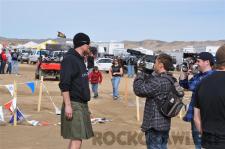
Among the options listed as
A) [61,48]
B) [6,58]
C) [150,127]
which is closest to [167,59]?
[150,127]

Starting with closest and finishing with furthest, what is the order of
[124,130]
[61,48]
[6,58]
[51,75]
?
1. [124,130]
2. [51,75]
3. [6,58]
4. [61,48]

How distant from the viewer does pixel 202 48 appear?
194 ft

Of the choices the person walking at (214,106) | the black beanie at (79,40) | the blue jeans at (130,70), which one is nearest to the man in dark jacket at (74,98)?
the black beanie at (79,40)

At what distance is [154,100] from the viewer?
5617 mm

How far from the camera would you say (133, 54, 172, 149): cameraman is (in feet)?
18.3

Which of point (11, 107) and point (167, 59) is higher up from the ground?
point (167, 59)

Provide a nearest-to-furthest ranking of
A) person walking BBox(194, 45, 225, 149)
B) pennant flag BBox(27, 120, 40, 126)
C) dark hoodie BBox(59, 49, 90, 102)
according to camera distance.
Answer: person walking BBox(194, 45, 225, 149), dark hoodie BBox(59, 49, 90, 102), pennant flag BBox(27, 120, 40, 126)

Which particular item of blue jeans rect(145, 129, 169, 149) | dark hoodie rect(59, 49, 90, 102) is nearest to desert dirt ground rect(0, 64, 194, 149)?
dark hoodie rect(59, 49, 90, 102)

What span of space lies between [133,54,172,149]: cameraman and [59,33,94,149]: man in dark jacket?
0.76 m

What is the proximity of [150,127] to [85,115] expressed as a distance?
93 centimetres

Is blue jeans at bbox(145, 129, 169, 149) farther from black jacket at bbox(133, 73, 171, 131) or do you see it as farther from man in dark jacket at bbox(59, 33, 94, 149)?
man in dark jacket at bbox(59, 33, 94, 149)

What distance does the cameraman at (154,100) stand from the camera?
5578mm

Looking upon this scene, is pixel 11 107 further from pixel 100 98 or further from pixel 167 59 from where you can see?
pixel 100 98

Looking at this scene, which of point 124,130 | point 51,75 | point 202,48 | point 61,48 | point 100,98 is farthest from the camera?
point 202,48
